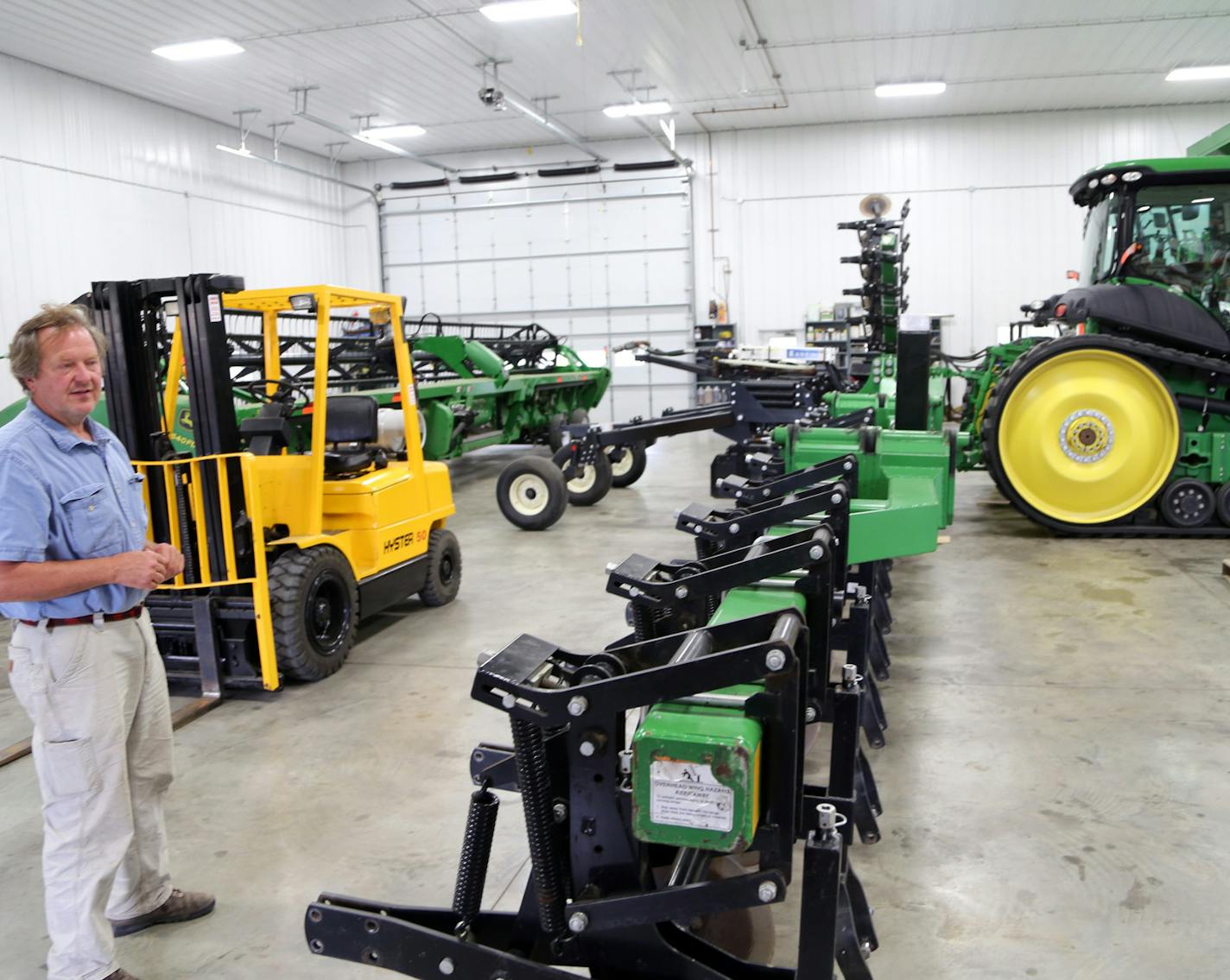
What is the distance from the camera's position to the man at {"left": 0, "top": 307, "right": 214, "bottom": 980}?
8.00 ft

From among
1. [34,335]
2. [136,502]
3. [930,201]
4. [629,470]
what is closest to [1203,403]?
[629,470]

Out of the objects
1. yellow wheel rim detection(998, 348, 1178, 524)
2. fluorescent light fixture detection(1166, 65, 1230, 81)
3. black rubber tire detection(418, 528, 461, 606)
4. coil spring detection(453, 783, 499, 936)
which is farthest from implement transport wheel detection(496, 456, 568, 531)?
fluorescent light fixture detection(1166, 65, 1230, 81)

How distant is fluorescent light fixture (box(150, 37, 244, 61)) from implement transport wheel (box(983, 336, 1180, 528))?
10146 millimetres

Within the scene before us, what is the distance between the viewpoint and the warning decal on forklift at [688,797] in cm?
186

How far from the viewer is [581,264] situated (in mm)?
19062

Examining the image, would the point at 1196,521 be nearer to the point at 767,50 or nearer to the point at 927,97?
the point at 767,50

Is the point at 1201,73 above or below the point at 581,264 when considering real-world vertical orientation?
above

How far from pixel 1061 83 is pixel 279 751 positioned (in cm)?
1587

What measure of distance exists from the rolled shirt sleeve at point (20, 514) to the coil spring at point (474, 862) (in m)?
1.24

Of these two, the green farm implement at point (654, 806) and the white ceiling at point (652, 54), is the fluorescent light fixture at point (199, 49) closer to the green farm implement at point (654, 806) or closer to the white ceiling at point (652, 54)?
the white ceiling at point (652, 54)

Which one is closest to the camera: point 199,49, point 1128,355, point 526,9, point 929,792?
point 929,792

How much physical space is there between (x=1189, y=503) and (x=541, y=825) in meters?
7.18

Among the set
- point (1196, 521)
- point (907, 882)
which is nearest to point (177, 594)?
point (907, 882)

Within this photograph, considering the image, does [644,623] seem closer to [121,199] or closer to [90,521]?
[90,521]
